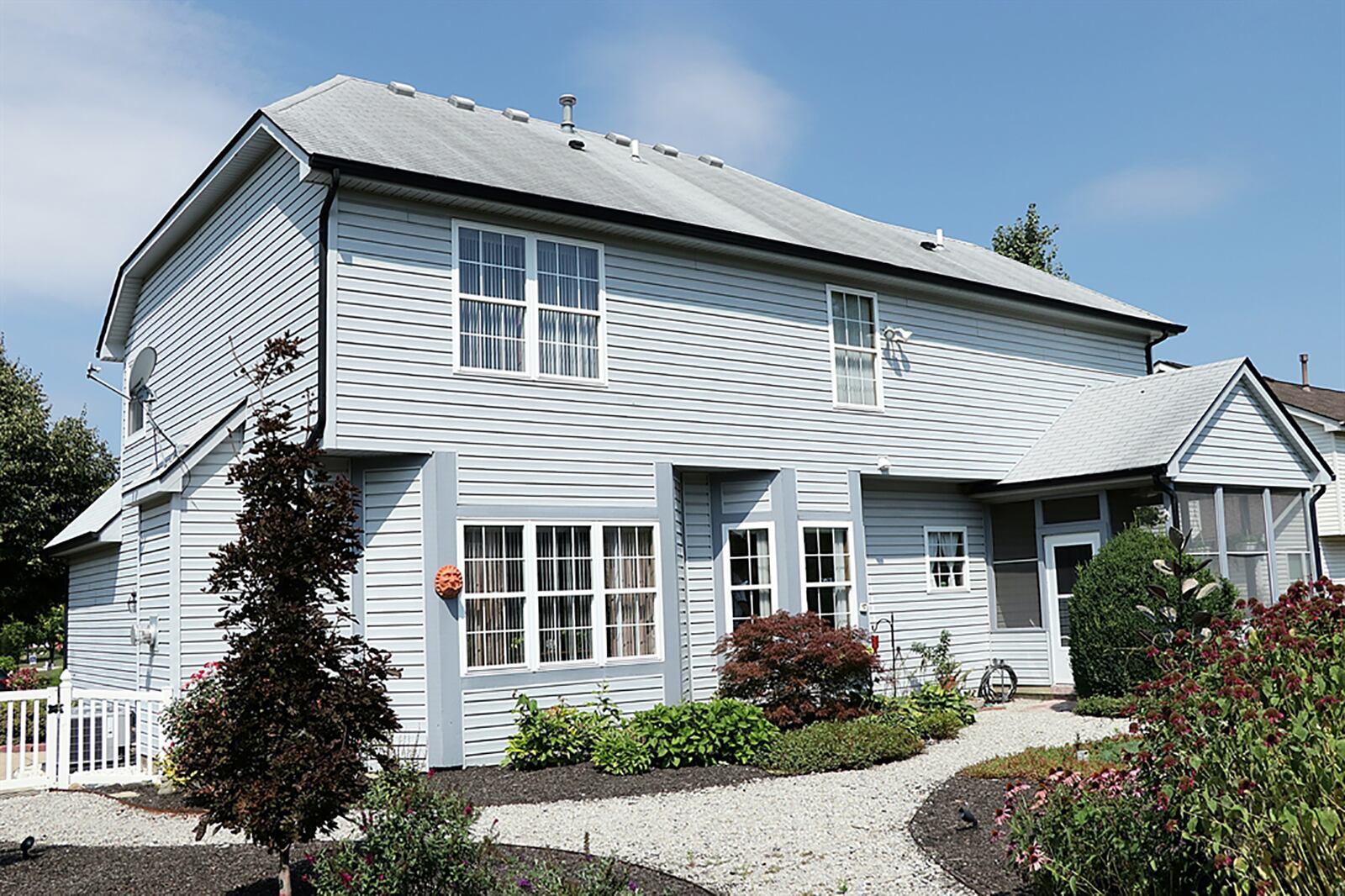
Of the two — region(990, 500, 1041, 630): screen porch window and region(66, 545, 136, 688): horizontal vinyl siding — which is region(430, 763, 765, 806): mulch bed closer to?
region(66, 545, 136, 688): horizontal vinyl siding

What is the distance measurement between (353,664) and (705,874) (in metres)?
2.75

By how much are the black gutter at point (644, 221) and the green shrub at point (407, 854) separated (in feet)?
24.1

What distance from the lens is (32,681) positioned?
2298cm

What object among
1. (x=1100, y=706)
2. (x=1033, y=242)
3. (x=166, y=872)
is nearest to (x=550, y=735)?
(x=166, y=872)

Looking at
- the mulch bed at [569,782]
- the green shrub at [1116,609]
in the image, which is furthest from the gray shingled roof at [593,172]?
the mulch bed at [569,782]

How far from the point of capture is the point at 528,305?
12820 mm

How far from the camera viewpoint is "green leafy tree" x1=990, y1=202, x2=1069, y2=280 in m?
36.1

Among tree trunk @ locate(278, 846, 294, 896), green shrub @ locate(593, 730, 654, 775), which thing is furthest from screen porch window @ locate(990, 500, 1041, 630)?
tree trunk @ locate(278, 846, 294, 896)

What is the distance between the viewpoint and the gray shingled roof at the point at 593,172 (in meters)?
12.6

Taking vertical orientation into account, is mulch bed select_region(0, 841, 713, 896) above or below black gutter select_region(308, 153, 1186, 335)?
below

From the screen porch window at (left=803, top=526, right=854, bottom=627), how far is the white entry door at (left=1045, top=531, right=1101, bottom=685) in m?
3.84

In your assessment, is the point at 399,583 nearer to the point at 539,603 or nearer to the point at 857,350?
the point at 539,603

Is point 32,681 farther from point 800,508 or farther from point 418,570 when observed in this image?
point 800,508

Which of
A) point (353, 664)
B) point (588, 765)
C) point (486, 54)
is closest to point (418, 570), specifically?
point (588, 765)
